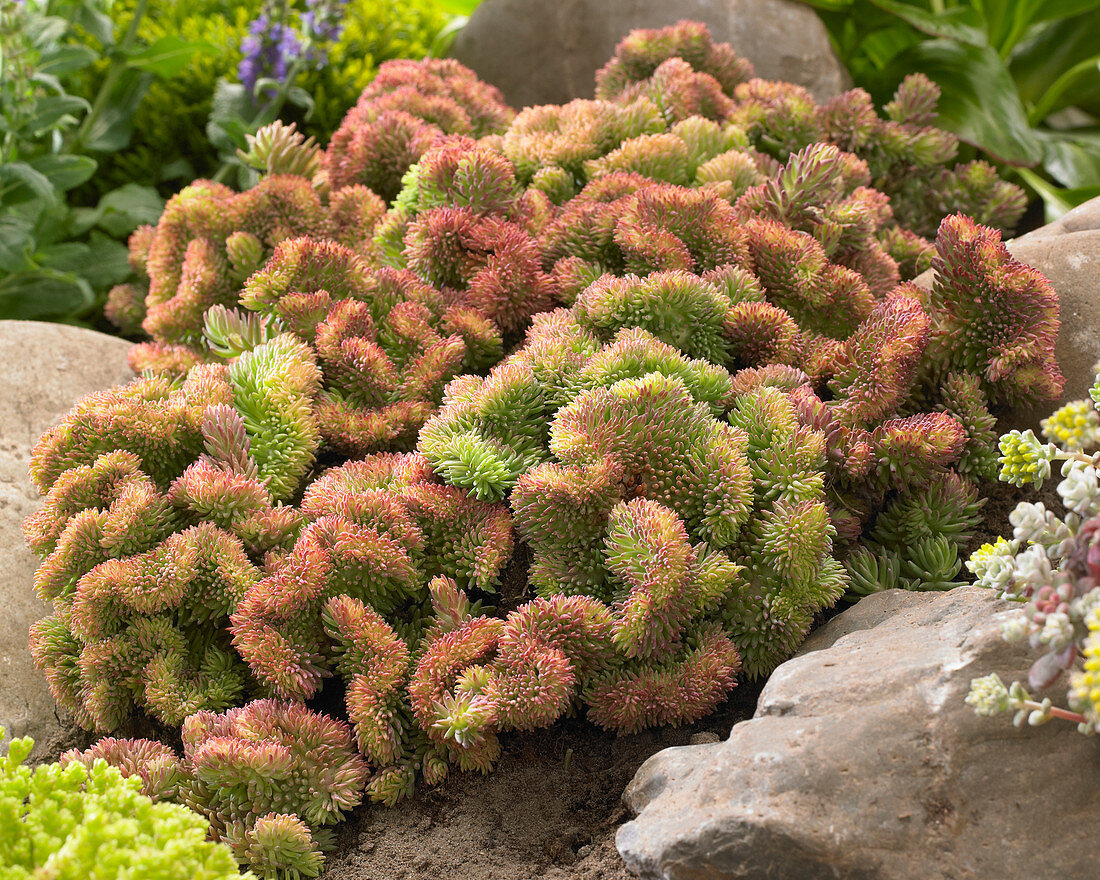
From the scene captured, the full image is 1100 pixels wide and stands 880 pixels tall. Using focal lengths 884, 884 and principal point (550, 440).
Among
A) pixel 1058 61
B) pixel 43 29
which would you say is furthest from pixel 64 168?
pixel 1058 61

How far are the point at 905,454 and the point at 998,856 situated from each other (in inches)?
32.5

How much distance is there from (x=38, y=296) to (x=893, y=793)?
329 centimetres

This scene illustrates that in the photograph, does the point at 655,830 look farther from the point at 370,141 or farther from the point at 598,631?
the point at 370,141

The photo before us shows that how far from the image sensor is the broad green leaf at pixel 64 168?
126 inches

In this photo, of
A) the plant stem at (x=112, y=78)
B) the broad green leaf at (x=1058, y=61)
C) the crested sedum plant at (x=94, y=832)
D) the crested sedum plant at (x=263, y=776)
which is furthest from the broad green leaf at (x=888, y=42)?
the crested sedum plant at (x=94, y=832)

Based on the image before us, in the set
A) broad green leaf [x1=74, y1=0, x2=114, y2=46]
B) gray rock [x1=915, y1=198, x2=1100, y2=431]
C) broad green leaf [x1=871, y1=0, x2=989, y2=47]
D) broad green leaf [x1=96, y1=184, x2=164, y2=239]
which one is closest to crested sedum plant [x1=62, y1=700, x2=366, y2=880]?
gray rock [x1=915, y1=198, x2=1100, y2=431]

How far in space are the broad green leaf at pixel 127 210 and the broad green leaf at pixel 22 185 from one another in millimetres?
285

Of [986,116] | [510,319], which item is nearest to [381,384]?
[510,319]

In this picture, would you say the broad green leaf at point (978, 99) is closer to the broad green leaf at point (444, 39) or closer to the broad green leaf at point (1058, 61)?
the broad green leaf at point (1058, 61)

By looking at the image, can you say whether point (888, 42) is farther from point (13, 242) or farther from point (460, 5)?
point (13, 242)

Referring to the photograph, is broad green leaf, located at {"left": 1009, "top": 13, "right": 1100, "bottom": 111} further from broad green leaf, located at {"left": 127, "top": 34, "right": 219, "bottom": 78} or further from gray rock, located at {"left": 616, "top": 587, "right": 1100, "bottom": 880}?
gray rock, located at {"left": 616, "top": 587, "right": 1100, "bottom": 880}

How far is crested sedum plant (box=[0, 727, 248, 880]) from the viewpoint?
1.14 m

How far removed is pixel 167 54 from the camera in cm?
348

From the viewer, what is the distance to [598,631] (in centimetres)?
166
